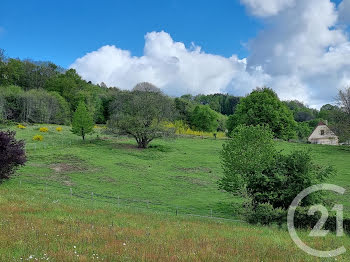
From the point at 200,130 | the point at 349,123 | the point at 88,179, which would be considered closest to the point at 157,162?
the point at 88,179

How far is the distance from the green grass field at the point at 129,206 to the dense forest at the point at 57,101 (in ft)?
64.9

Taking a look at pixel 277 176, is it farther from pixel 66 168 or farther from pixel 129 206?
pixel 66 168

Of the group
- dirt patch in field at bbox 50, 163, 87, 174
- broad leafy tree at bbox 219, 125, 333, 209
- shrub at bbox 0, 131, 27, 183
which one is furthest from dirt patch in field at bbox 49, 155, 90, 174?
broad leafy tree at bbox 219, 125, 333, 209

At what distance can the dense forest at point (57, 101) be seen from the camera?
87312 mm

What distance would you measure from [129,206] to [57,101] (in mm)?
77257

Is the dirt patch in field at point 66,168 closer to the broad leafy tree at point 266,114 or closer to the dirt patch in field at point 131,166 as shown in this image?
the dirt patch in field at point 131,166

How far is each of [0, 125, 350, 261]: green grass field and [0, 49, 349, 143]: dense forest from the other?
19795mm

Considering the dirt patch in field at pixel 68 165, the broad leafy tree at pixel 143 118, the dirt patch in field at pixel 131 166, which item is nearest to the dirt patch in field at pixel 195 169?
the dirt patch in field at pixel 131 166

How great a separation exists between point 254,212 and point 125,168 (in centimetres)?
2757

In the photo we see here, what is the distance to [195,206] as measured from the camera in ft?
91.8

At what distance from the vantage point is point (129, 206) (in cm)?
2503

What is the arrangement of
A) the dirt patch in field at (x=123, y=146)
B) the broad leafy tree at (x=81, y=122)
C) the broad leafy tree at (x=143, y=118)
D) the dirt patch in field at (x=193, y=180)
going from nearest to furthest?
the dirt patch in field at (x=193, y=180) → the broad leafy tree at (x=143, y=118) → the dirt patch in field at (x=123, y=146) → the broad leafy tree at (x=81, y=122)

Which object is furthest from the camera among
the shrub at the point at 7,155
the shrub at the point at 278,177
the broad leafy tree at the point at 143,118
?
the broad leafy tree at the point at 143,118

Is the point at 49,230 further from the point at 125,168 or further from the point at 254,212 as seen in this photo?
the point at 125,168
